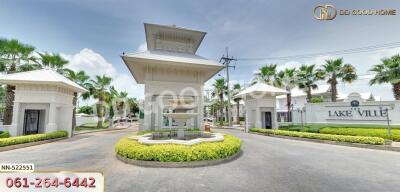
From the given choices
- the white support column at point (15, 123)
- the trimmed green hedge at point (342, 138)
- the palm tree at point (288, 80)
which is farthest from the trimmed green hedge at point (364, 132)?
the white support column at point (15, 123)

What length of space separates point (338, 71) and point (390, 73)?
186 inches

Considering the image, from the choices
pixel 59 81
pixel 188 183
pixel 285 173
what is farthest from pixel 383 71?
Answer: pixel 59 81

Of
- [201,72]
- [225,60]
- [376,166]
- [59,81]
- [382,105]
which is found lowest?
[376,166]

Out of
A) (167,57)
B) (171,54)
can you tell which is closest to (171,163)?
(167,57)

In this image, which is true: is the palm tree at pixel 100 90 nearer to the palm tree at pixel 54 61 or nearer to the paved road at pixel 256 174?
the palm tree at pixel 54 61

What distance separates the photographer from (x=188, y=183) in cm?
540

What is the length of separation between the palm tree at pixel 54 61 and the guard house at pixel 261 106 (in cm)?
2075

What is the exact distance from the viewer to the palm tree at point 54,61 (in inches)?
727

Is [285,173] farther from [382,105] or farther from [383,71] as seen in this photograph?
[383,71]

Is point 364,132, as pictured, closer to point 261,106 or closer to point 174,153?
point 261,106

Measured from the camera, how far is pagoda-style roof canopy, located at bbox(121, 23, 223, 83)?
13.2 meters

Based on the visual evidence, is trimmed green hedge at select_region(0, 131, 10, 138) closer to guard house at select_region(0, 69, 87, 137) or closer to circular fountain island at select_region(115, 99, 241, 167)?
guard house at select_region(0, 69, 87, 137)

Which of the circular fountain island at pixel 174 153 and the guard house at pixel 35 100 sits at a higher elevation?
the guard house at pixel 35 100

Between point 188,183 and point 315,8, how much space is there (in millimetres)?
Answer: 11220
